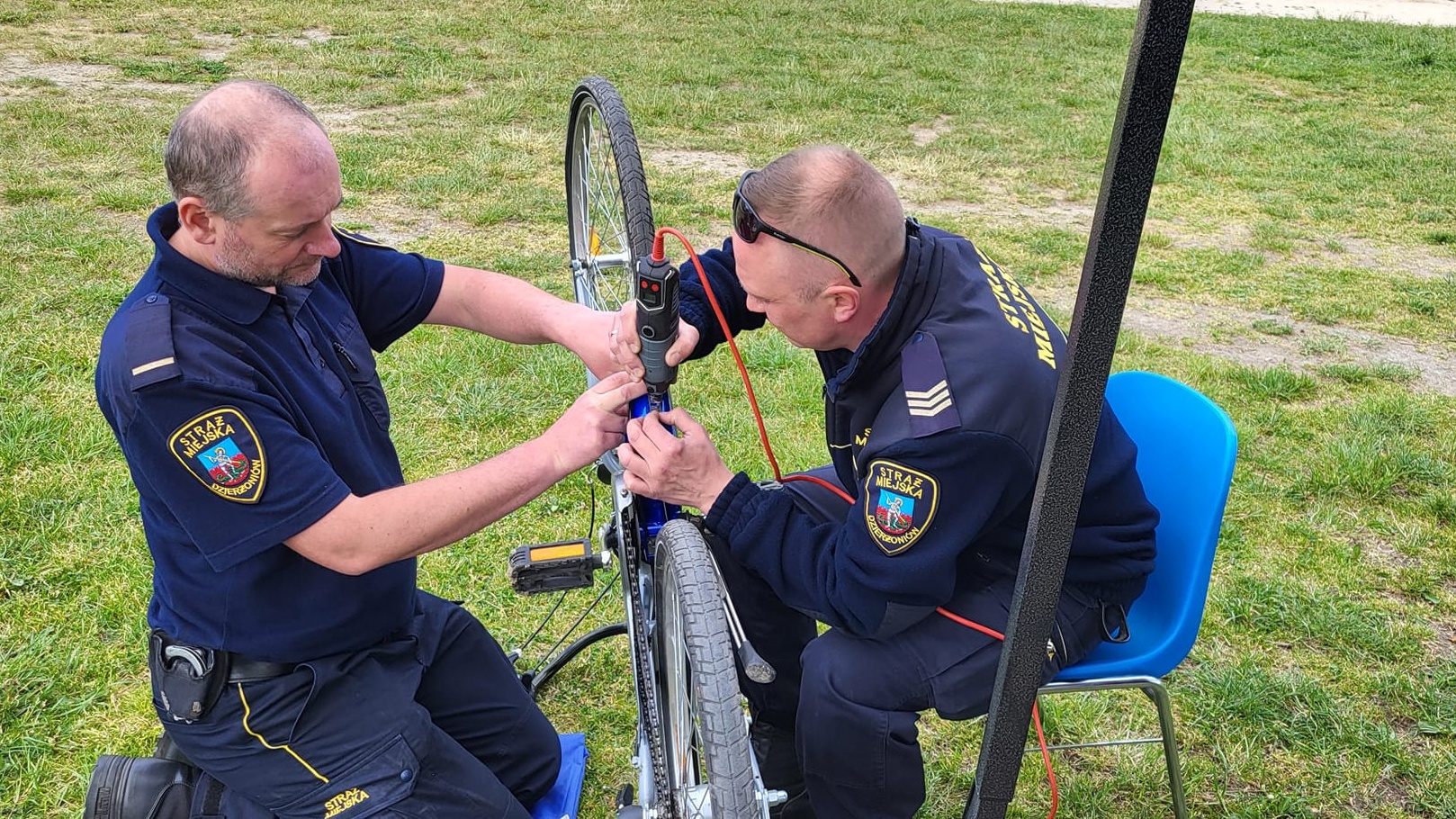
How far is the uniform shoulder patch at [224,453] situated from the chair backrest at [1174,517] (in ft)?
5.32

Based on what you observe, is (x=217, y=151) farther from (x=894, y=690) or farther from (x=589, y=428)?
(x=894, y=690)

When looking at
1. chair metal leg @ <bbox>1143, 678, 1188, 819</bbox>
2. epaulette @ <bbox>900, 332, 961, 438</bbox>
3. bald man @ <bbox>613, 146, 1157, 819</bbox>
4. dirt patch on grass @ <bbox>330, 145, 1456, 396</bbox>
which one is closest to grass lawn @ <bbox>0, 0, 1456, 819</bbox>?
dirt patch on grass @ <bbox>330, 145, 1456, 396</bbox>

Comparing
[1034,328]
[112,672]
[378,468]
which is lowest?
[112,672]

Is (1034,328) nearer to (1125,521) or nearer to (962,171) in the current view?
(1125,521)

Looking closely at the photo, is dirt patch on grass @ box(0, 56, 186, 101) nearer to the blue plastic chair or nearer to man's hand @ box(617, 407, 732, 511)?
man's hand @ box(617, 407, 732, 511)

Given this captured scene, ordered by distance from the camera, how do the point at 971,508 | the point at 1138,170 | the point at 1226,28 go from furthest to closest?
the point at 1226,28 → the point at 971,508 → the point at 1138,170

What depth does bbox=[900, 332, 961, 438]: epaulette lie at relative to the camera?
77.0 inches

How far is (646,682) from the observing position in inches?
91.6

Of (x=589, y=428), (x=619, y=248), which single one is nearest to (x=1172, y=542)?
(x=589, y=428)

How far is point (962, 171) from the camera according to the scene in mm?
7770

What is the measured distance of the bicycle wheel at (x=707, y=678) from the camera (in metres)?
1.66

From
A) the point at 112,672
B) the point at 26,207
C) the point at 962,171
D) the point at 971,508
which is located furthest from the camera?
the point at 962,171

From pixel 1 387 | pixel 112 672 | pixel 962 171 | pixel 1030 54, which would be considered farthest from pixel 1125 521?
pixel 1030 54

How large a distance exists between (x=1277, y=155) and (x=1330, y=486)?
5.13 m
